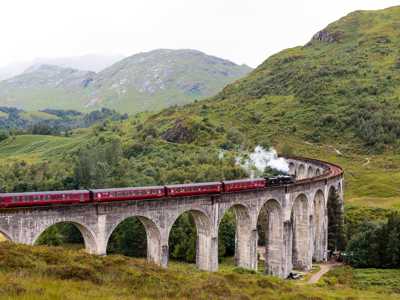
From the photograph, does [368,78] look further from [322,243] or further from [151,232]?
[151,232]

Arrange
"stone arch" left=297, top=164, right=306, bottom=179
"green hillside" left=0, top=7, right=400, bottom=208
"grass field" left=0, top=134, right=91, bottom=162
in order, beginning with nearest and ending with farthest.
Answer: "stone arch" left=297, top=164, right=306, bottom=179 < "green hillside" left=0, top=7, right=400, bottom=208 < "grass field" left=0, top=134, right=91, bottom=162

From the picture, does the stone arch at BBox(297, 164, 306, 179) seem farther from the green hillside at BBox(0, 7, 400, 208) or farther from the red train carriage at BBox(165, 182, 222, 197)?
the red train carriage at BBox(165, 182, 222, 197)

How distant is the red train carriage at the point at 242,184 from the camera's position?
132 ft

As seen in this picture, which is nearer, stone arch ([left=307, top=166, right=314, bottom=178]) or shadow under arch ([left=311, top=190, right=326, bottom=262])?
shadow under arch ([left=311, top=190, right=326, bottom=262])

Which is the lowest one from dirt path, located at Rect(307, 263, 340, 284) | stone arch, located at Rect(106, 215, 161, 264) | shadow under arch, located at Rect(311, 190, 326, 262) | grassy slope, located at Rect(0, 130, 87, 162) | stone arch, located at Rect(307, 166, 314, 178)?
dirt path, located at Rect(307, 263, 340, 284)

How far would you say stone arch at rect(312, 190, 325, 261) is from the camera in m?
59.2

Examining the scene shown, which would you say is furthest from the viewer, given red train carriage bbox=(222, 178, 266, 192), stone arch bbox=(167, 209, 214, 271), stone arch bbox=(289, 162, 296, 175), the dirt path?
stone arch bbox=(289, 162, 296, 175)

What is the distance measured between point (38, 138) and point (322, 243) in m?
140

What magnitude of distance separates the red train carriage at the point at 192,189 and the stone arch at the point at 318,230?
980 inches

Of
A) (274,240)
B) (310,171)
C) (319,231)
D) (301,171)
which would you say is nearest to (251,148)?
(301,171)

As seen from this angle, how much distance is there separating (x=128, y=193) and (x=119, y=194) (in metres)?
0.83

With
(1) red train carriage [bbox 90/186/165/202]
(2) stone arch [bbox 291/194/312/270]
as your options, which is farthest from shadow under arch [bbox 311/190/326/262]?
(1) red train carriage [bbox 90/186/165/202]

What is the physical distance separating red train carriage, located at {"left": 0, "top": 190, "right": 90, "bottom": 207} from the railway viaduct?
0.39 m

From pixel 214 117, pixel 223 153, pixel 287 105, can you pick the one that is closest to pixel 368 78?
pixel 287 105
